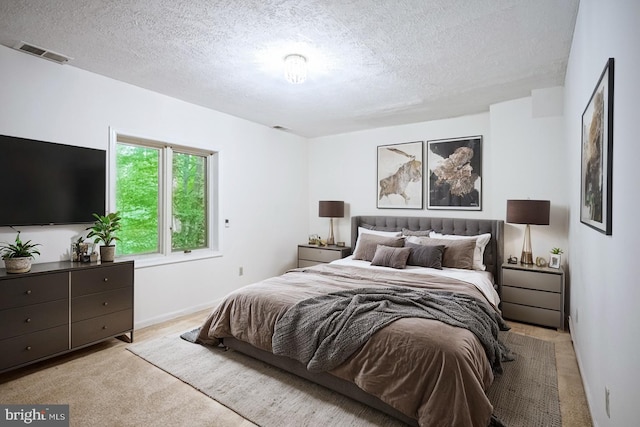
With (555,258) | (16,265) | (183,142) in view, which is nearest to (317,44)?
(183,142)

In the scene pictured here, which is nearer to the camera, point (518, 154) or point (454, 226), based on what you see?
point (518, 154)

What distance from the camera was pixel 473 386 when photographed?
1784 mm

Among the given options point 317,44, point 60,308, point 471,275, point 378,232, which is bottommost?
point 60,308

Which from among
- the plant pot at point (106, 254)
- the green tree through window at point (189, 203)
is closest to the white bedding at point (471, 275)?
the green tree through window at point (189, 203)

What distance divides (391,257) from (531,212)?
1.56 m

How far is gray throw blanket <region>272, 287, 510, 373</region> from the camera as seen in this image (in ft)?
7.12

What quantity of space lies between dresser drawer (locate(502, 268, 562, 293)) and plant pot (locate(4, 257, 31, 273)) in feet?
14.8

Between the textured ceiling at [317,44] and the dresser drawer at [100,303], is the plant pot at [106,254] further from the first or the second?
the textured ceiling at [317,44]

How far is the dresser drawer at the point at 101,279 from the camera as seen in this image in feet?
9.09

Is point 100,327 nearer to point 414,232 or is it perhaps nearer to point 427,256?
point 427,256

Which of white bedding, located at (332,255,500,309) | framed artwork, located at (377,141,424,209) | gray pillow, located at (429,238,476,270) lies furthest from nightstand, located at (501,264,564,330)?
framed artwork, located at (377,141,424,209)

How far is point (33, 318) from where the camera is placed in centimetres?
251

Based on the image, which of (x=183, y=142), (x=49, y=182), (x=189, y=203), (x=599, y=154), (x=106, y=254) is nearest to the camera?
(x=599, y=154)

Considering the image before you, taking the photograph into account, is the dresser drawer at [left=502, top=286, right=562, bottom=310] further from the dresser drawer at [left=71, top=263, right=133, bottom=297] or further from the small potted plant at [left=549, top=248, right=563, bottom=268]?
the dresser drawer at [left=71, top=263, right=133, bottom=297]
